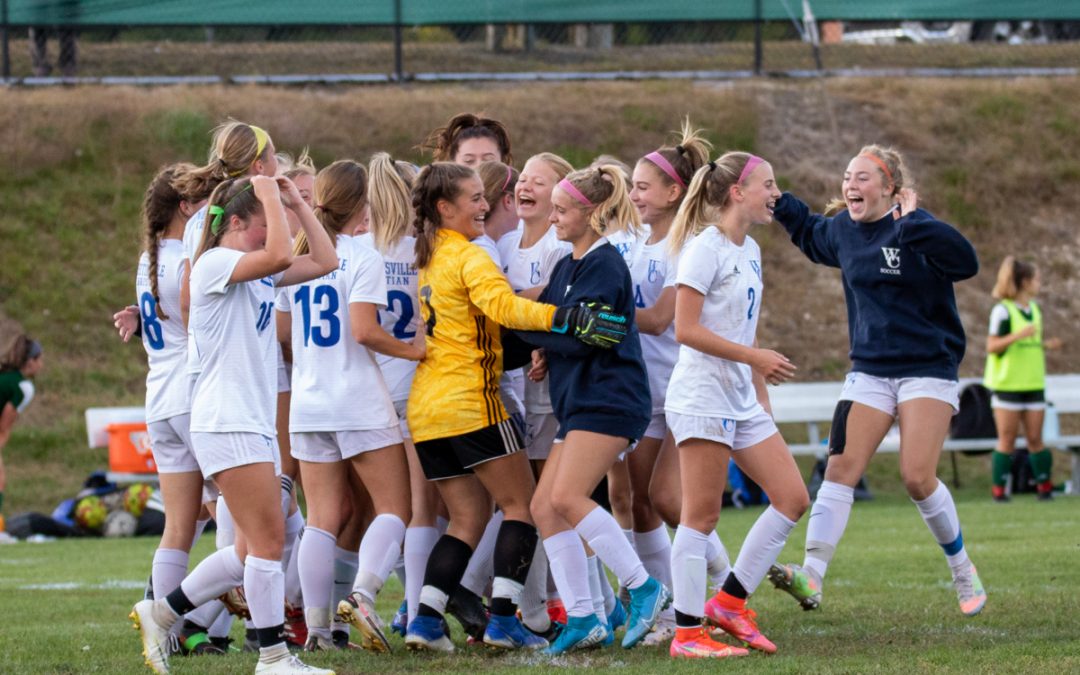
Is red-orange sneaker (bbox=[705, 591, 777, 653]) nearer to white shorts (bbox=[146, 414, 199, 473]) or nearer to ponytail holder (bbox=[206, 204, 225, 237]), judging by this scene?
white shorts (bbox=[146, 414, 199, 473])

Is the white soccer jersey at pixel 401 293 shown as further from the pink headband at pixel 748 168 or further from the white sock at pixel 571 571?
the pink headband at pixel 748 168

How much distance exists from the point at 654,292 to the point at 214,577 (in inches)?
84.3

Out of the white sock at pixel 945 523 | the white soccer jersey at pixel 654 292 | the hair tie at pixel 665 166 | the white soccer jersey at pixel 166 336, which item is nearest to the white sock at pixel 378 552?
the white soccer jersey at pixel 166 336

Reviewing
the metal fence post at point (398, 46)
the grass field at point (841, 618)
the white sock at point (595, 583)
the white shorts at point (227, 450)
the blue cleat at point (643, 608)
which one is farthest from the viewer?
the metal fence post at point (398, 46)

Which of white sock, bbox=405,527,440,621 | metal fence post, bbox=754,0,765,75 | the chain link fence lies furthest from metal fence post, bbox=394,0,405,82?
white sock, bbox=405,527,440,621

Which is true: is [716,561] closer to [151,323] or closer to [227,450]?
[227,450]

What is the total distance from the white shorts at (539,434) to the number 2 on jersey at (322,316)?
84cm

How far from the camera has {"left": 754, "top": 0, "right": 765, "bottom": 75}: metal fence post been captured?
63.1 feet

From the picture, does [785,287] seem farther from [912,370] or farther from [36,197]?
[912,370]

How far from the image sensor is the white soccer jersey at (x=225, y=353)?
496cm

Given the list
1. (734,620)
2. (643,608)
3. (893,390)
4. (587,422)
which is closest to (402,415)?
(587,422)

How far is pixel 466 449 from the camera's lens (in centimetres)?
548

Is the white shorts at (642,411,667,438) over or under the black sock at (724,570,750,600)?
over

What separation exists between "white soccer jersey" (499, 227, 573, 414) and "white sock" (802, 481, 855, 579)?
53.4 inches
